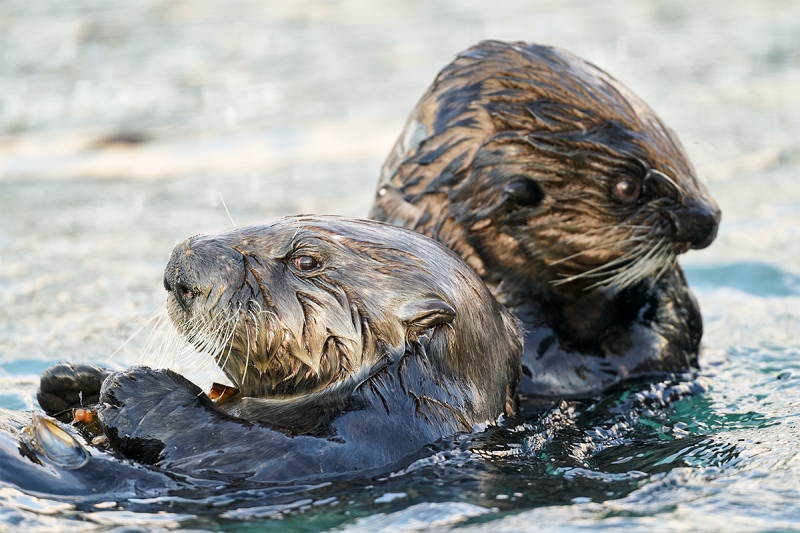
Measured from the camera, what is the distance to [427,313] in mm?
3762

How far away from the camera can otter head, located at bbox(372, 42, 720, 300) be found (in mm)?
4852

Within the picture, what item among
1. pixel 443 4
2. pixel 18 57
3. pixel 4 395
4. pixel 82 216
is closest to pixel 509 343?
pixel 4 395

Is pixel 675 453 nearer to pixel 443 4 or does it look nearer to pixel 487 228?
pixel 487 228

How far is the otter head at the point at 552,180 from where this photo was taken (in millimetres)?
4852

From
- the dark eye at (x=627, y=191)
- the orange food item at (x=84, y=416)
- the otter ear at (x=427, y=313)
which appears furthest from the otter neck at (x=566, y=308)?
the orange food item at (x=84, y=416)

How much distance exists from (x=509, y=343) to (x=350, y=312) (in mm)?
648

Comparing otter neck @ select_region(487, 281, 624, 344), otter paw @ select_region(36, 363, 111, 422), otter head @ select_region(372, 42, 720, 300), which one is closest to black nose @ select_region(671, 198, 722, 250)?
otter head @ select_region(372, 42, 720, 300)

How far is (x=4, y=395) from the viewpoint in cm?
539

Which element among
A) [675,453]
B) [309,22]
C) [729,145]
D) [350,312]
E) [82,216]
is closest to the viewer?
[350,312]

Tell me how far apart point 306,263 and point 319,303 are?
14 cm

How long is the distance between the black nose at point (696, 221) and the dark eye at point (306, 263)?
1.61 m

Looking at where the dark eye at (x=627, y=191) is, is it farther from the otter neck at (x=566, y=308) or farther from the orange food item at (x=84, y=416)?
the orange food item at (x=84, y=416)

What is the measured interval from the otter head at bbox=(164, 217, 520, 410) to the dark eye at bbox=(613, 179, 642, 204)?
1.11 meters

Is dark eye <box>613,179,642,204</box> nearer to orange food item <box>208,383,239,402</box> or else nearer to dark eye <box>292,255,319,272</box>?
dark eye <box>292,255,319,272</box>
